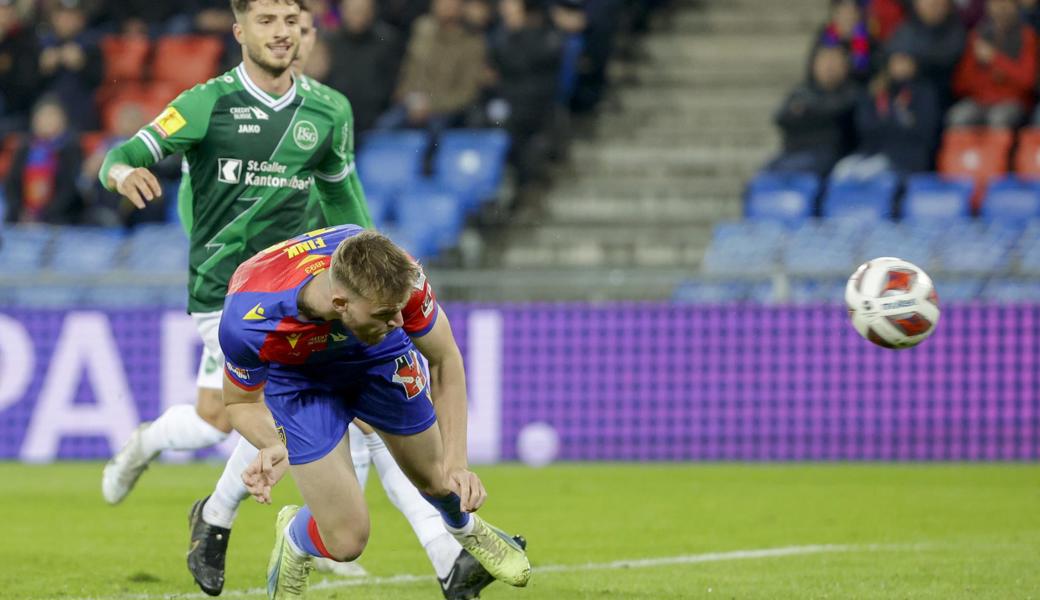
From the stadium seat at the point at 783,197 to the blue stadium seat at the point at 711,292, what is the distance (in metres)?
2.14

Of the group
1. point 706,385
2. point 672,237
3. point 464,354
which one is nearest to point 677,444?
point 706,385

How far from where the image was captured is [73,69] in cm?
1861

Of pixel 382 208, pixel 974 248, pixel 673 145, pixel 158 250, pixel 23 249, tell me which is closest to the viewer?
pixel 974 248

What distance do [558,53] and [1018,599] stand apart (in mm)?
11343

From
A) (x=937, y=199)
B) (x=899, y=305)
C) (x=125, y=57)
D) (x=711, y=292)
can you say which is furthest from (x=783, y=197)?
(x=125, y=57)

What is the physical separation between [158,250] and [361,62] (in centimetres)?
315

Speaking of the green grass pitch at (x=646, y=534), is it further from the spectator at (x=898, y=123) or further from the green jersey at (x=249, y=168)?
the spectator at (x=898, y=123)

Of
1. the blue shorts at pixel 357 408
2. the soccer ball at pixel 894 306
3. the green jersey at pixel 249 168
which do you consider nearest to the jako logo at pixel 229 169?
the green jersey at pixel 249 168

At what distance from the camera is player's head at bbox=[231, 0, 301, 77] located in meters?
7.45

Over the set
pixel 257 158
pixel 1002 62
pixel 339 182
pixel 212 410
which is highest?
pixel 1002 62

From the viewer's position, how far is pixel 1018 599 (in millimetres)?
6570

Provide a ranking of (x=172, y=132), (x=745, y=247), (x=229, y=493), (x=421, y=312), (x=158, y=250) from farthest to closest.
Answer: (x=158, y=250) → (x=745, y=247) → (x=172, y=132) → (x=229, y=493) → (x=421, y=312)

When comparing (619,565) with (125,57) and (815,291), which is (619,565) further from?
(125,57)

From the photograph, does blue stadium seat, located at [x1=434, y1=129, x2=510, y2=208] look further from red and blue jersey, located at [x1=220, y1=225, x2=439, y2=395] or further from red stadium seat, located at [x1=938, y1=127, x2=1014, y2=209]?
red and blue jersey, located at [x1=220, y1=225, x2=439, y2=395]
